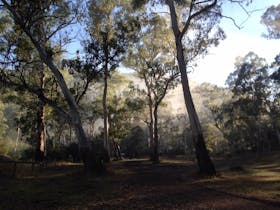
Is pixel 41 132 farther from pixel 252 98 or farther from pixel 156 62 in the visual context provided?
pixel 252 98

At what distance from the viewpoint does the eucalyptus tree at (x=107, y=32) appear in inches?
638

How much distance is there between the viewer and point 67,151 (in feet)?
87.4

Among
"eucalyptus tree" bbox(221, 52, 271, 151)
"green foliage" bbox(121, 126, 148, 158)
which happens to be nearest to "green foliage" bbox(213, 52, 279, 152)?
"eucalyptus tree" bbox(221, 52, 271, 151)

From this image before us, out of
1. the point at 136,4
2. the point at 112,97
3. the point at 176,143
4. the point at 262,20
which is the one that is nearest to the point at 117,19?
the point at 136,4

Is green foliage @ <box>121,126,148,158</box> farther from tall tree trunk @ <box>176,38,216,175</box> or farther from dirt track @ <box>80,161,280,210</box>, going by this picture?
dirt track @ <box>80,161,280,210</box>

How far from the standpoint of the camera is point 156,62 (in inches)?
925

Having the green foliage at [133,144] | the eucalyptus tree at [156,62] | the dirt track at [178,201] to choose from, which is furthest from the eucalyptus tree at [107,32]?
the green foliage at [133,144]

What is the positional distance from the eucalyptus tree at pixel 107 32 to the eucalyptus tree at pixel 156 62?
265 cm

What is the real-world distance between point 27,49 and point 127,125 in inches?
903

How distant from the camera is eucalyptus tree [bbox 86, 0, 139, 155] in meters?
16.2

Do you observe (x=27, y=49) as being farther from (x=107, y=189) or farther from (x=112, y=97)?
(x=112, y=97)

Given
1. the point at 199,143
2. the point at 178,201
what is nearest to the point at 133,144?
the point at 199,143

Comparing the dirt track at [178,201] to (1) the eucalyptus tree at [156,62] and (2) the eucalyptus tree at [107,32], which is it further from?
(1) the eucalyptus tree at [156,62]

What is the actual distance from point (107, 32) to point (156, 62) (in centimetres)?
579
